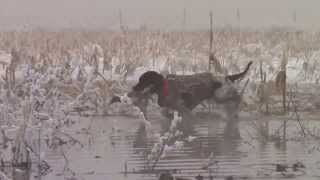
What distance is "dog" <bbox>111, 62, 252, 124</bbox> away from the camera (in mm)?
9719

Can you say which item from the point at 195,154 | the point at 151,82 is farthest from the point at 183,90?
the point at 195,154

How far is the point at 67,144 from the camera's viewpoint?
8469mm

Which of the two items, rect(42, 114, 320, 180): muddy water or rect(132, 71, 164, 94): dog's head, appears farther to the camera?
rect(132, 71, 164, 94): dog's head

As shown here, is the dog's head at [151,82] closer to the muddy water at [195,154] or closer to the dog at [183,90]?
the dog at [183,90]

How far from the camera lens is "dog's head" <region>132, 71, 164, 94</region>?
31.8 feet

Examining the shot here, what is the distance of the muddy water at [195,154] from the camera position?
6.97 m

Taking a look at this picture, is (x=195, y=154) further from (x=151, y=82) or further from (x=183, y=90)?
(x=183, y=90)

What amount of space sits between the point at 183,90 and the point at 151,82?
477mm

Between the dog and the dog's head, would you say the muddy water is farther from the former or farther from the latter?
the dog's head

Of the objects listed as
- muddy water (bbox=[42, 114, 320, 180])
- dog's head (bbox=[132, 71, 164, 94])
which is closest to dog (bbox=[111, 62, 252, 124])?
dog's head (bbox=[132, 71, 164, 94])

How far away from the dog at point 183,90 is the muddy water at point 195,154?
1.07ft

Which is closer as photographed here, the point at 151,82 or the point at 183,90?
the point at 151,82

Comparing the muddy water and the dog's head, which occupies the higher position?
the dog's head

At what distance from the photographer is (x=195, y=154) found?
786cm
